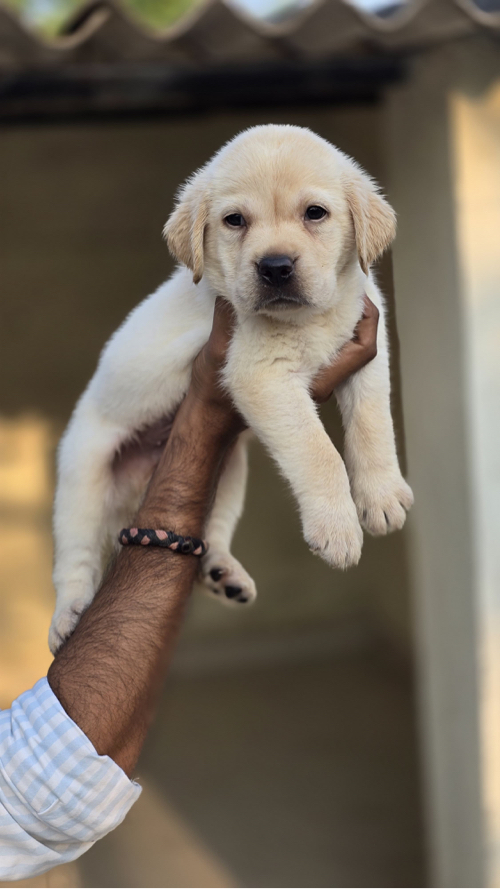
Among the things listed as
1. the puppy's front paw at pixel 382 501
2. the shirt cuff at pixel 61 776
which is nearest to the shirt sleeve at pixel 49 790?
the shirt cuff at pixel 61 776

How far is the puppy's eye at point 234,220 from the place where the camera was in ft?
5.68

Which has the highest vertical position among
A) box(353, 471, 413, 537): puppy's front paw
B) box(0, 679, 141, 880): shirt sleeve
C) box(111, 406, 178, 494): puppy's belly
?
box(111, 406, 178, 494): puppy's belly

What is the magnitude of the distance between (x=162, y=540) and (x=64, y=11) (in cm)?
373

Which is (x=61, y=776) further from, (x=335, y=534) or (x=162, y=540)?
(x=335, y=534)

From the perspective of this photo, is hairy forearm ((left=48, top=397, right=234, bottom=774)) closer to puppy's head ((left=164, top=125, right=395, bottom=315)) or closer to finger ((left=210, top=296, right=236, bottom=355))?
finger ((left=210, top=296, right=236, bottom=355))

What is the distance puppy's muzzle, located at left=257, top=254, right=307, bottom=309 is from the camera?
163 centimetres

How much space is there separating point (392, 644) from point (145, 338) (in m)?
6.17

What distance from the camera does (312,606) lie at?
26.9ft

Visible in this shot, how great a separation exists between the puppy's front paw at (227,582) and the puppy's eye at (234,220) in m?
0.81

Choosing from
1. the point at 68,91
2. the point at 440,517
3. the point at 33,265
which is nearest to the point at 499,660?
the point at 440,517

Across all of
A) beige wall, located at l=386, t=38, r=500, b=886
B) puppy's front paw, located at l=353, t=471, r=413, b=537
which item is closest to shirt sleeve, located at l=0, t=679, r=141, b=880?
puppy's front paw, located at l=353, t=471, r=413, b=537

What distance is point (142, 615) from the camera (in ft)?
6.08

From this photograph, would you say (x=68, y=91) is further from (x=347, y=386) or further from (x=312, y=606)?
(x=312, y=606)

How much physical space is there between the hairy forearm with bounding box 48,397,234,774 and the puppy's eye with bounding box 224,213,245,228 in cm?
41
